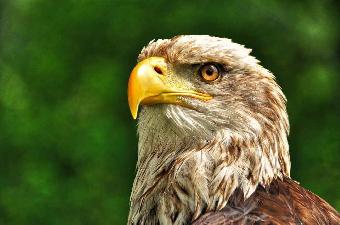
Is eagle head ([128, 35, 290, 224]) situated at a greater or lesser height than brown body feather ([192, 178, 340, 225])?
greater

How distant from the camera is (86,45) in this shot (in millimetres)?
16062

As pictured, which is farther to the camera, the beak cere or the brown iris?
the brown iris

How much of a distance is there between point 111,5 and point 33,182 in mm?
2846

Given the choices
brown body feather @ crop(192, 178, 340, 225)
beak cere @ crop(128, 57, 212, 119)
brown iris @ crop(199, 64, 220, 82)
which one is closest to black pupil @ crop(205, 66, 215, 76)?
brown iris @ crop(199, 64, 220, 82)

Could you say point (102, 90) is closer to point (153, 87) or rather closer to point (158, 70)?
point (158, 70)

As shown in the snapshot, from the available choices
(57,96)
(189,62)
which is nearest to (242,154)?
(189,62)

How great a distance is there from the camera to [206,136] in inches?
264

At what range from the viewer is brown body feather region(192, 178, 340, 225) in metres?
6.13

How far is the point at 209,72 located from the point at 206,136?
1.24 feet

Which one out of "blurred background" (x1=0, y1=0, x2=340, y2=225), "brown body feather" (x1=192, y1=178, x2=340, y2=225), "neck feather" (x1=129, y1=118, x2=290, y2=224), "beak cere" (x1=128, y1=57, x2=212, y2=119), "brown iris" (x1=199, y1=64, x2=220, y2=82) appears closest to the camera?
"brown body feather" (x1=192, y1=178, x2=340, y2=225)

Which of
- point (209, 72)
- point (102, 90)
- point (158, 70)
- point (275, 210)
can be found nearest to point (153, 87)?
point (158, 70)

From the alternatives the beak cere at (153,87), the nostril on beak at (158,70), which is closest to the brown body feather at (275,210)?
the beak cere at (153,87)

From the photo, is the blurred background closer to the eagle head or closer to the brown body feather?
the eagle head

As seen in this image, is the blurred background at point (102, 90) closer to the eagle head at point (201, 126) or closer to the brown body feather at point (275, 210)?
the eagle head at point (201, 126)
